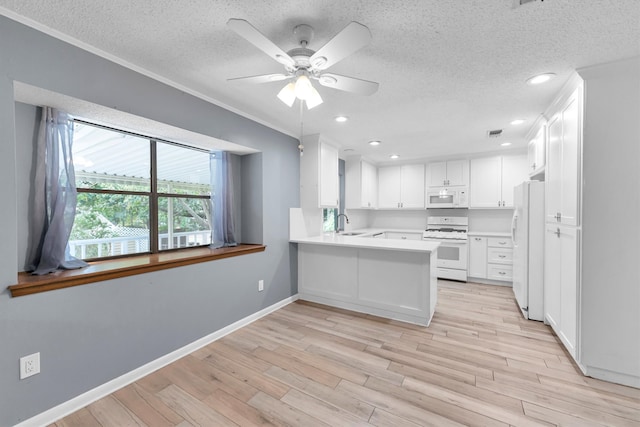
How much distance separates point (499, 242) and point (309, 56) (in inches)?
180

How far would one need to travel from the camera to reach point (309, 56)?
5.22ft

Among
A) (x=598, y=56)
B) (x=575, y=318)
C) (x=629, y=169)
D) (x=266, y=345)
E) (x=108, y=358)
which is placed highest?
(x=598, y=56)

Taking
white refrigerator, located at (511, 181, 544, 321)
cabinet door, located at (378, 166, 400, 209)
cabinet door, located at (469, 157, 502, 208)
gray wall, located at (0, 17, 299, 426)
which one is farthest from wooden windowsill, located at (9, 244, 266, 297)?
cabinet door, located at (469, 157, 502, 208)

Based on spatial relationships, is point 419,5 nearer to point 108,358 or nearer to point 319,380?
point 319,380

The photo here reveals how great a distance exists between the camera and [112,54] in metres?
1.86

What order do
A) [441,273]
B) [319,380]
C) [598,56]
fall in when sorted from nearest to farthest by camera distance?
[598,56] → [319,380] → [441,273]

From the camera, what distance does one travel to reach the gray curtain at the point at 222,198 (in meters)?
3.08

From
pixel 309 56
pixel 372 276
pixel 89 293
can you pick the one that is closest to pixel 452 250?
pixel 372 276

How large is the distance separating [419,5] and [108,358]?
9.98 feet

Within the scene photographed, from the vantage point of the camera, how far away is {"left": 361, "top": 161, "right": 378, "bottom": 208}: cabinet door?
538 centimetres

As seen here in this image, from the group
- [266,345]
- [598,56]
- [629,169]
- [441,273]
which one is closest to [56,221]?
[266,345]

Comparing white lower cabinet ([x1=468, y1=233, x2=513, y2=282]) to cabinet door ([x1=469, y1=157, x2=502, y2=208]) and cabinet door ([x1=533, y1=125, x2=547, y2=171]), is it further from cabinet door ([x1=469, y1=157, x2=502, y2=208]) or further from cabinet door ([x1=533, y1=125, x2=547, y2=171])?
cabinet door ([x1=533, y1=125, x2=547, y2=171])

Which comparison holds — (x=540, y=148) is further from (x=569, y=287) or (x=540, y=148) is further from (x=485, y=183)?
(x=485, y=183)

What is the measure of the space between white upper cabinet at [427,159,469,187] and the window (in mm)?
4290
